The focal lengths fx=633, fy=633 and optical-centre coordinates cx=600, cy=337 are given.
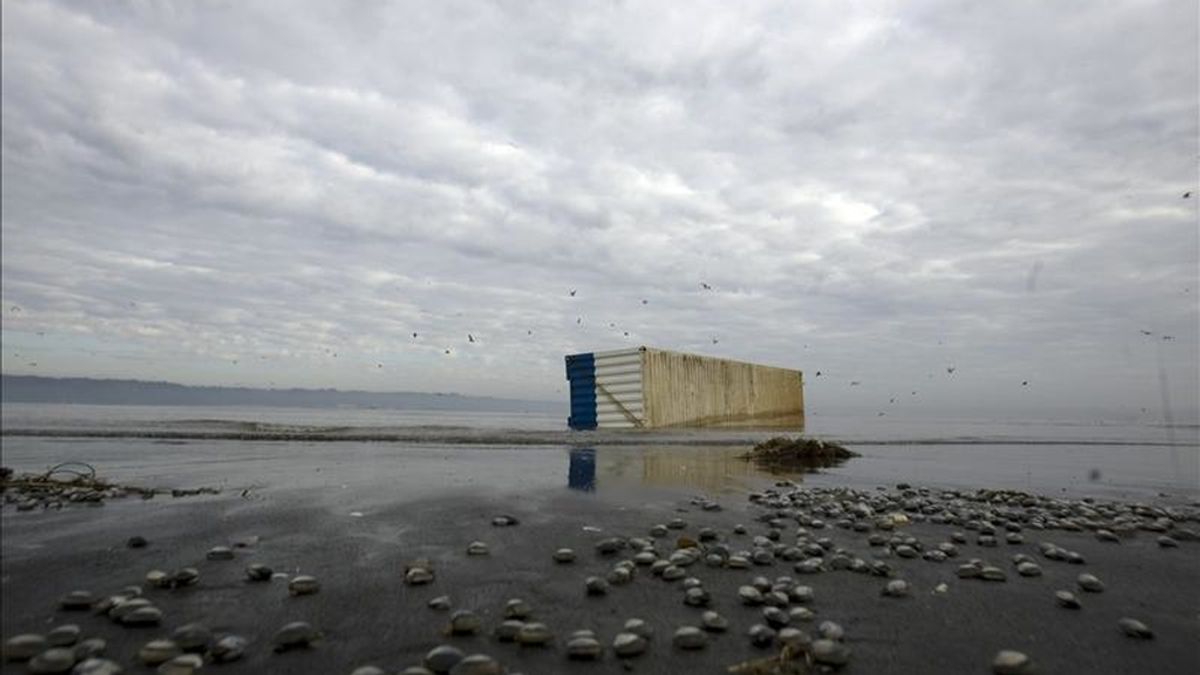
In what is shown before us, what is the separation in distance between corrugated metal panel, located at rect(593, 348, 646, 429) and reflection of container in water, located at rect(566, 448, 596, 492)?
1077cm

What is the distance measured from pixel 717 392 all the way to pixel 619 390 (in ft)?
23.6

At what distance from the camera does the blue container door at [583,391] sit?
82.3 feet

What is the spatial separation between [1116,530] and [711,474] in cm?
492

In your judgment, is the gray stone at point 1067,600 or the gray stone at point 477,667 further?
the gray stone at point 1067,600

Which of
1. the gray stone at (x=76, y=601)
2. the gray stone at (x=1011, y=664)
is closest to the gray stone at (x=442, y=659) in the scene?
the gray stone at (x=76, y=601)

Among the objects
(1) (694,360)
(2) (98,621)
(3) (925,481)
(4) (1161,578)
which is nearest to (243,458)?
(2) (98,621)

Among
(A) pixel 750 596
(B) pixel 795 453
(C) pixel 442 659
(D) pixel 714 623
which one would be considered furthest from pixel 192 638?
(B) pixel 795 453

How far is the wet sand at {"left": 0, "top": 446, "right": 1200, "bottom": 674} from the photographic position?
2.94 meters

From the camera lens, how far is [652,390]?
24.2 m

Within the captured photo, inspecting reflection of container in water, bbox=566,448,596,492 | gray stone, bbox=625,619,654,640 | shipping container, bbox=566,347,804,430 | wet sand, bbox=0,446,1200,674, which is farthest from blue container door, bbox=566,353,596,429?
gray stone, bbox=625,619,654,640

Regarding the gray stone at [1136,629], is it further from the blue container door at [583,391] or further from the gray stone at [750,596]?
the blue container door at [583,391]

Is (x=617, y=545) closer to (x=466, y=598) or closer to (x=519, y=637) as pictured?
(x=466, y=598)

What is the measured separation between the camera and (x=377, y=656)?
280cm

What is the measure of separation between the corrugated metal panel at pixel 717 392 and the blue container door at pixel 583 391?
240 cm
